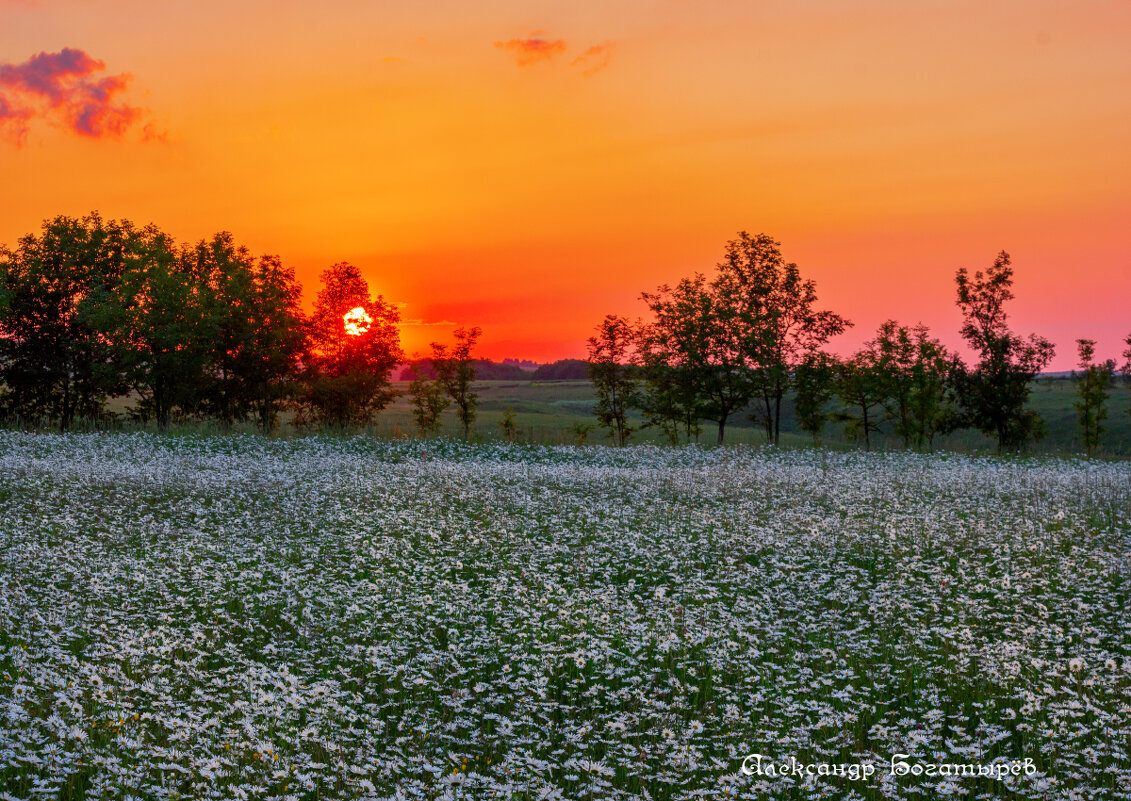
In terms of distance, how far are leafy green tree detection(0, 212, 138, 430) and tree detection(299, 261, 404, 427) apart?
1118 cm

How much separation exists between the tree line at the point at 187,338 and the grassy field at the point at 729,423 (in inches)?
156

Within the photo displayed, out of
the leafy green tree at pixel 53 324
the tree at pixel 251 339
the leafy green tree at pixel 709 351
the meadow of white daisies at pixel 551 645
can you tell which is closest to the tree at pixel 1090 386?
the leafy green tree at pixel 709 351

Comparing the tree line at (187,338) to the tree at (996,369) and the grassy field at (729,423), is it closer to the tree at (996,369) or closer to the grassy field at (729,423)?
the grassy field at (729,423)

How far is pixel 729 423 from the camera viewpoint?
4306 inches

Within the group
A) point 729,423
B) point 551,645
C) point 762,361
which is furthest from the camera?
point 729,423

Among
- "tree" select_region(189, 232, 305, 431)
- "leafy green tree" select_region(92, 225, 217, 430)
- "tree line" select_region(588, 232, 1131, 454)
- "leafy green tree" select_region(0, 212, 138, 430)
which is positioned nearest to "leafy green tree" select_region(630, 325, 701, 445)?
"tree line" select_region(588, 232, 1131, 454)

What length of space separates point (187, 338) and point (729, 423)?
77.0m

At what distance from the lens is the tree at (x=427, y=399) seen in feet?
148

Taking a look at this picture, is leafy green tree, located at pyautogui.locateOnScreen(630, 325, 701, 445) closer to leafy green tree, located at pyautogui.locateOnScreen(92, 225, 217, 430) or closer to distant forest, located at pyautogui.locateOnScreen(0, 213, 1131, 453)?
distant forest, located at pyautogui.locateOnScreen(0, 213, 1131, 453)

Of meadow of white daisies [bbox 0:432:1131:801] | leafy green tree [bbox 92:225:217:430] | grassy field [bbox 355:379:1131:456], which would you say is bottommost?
meadow of white daisies [bbox 0:432:1131:801]

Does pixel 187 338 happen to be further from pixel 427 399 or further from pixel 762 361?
pixel 762 361

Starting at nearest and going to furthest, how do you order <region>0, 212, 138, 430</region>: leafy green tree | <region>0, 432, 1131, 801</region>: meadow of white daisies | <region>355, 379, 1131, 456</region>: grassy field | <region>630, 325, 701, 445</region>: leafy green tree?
<region>0, 432, 1131, 801</region>: meadow of white daisies → <region>355, 379, 1131, 456</region>: grassy field → <region>630, 325, 701, 445</region>: leafy green tree → <region>0, 212, 138, 430</region>: leafy green tree

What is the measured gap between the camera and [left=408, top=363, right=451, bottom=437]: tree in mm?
45188

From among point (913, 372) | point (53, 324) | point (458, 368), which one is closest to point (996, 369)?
point (913, 372)
